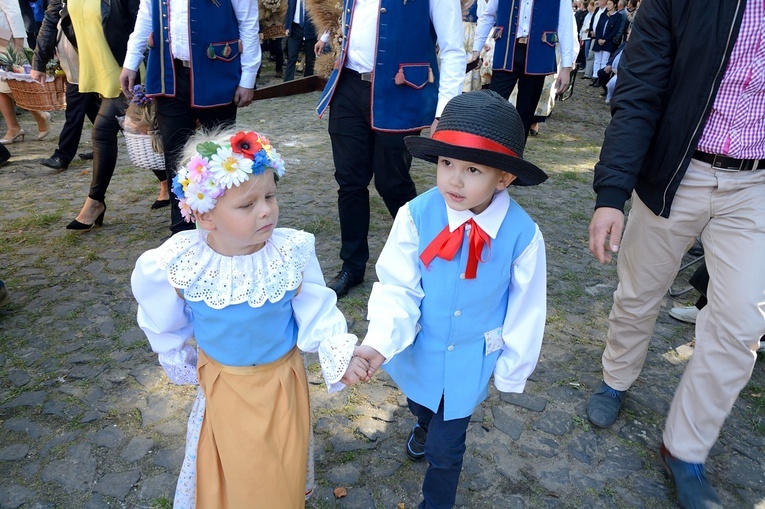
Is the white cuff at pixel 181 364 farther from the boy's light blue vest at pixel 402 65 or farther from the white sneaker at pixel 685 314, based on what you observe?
the white sneaker at pixel 685 314

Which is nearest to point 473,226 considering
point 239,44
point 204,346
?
point 204,346

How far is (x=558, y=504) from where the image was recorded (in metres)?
2.52

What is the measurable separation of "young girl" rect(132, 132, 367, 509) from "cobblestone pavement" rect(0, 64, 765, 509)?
0.56 m

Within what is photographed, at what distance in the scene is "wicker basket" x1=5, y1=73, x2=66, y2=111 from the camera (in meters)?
6.40

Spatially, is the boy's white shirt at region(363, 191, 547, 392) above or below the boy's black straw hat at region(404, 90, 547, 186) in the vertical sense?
below

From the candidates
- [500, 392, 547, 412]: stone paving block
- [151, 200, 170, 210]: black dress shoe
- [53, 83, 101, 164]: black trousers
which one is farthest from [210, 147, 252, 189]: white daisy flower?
[53, 83, 101, 164]: black trousers

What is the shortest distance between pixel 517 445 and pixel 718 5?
2.02m

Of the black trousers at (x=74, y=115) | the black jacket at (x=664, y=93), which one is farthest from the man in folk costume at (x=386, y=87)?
the black trousers at (x=74, y=115)

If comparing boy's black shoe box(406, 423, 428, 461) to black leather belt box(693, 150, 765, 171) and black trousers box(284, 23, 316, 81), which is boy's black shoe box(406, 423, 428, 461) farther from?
black trousers box(284, 23, 316, 81)

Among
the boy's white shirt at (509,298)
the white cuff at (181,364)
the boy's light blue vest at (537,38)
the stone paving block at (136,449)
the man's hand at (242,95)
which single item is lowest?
the stone paving block at (136,449)

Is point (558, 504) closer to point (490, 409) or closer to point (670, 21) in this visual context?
point (490, 409)

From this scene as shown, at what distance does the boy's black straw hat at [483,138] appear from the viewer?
188cm

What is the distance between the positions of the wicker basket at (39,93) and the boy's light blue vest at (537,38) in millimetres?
4704

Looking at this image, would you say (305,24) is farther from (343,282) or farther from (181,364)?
(181,364)
